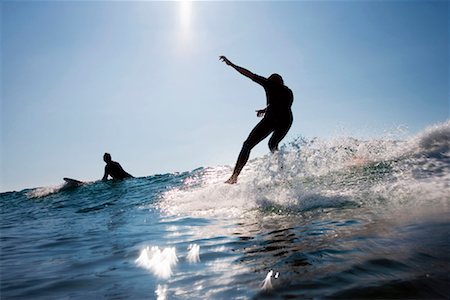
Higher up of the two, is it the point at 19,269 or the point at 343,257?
the point at 19,269

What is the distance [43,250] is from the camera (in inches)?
163

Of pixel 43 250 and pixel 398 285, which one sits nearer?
pixel 398 285

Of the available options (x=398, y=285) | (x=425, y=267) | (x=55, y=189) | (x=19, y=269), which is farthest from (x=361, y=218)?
(x=55, y=189)

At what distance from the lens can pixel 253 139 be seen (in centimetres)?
833

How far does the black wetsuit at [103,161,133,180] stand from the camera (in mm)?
16797

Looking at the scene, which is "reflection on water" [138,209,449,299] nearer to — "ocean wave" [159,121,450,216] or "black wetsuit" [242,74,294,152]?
"ocean wave" [159,121,450,216]

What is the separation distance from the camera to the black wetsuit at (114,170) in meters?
16.8

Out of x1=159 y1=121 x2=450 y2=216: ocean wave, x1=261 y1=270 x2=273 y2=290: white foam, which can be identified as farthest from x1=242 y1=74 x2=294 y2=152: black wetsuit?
x1=261 y1=270 x2=273 y2=290: white foam

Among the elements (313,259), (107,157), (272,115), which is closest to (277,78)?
(272,115)

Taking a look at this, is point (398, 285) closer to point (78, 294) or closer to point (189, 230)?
point (78, 294)

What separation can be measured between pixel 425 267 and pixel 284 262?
0.95 meters

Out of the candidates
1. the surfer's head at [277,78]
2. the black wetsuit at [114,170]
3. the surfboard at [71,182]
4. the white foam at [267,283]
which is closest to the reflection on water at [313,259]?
the white foam at [267,283]

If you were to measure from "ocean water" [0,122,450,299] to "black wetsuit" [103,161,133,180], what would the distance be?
35.8 ft

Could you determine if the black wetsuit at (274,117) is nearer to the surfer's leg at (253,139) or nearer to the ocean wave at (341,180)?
the surfer's leg at (253,139)
